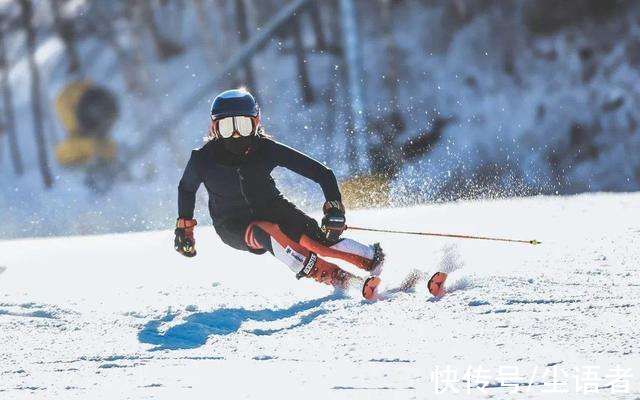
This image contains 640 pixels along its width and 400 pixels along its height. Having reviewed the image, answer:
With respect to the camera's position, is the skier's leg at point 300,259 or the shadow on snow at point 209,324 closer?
the shadow on snow at point 209,324

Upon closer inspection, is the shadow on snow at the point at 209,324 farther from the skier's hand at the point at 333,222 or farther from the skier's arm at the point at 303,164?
the skier's arm at the point at 303,164

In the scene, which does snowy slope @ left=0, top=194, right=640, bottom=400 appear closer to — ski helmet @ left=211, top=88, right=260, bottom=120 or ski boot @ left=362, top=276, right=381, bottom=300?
ski boot @ left=362, top=276, right=381, bottom=300

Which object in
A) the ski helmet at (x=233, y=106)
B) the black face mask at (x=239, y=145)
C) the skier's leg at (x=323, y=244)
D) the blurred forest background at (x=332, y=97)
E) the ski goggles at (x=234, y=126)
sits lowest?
the skier's leg at (x=323, y=244)

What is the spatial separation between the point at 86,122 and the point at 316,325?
78.3 feet

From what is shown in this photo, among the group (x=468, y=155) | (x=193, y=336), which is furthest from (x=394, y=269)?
(x=468, y=155)

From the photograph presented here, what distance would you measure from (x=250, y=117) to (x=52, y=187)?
816 inches

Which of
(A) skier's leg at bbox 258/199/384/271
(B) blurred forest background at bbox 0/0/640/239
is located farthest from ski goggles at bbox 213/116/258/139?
(B) blurred forest background at bbox 0/0/640/239

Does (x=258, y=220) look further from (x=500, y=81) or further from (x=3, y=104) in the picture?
(x=3, y=104)

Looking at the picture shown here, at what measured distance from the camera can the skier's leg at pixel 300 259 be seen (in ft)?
17.2

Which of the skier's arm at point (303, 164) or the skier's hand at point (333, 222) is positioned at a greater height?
the skier's arm at point (303, 164)

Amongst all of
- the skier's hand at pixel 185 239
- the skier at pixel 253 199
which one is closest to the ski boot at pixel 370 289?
the skier at pixel 253 199

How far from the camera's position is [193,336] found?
4.29 metres

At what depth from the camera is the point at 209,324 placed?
455 cm

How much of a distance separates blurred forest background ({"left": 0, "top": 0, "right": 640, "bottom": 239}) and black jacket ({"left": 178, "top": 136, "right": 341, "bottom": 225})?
7360 mm
